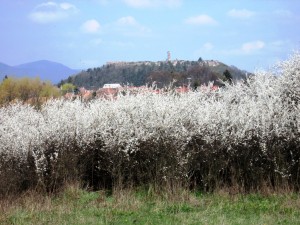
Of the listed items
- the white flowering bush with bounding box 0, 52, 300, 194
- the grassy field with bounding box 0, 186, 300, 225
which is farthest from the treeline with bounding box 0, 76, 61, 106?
the grassy field with bounding box 0, 186, 300, 225

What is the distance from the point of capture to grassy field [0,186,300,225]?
6.15m

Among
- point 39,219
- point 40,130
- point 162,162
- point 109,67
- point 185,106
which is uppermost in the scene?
point 109,67

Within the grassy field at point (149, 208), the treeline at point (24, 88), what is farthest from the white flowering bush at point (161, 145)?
the treeline at point (24, 88)

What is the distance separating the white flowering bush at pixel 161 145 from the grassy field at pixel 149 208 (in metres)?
0.49

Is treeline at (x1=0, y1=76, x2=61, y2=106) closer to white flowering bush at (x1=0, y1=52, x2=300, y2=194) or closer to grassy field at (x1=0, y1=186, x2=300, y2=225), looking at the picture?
white flowering bush at (x1=0, y1=52, x2=300, y2=194)

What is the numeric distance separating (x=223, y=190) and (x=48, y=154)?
12.6ft

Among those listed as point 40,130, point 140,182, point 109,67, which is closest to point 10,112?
point 40,130

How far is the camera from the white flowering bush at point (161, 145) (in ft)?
26.8

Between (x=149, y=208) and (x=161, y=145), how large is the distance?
1.75 metres

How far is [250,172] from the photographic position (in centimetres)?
820

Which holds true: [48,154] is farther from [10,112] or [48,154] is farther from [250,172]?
[250,172]

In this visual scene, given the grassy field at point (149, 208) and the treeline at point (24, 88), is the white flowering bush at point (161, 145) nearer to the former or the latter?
the grassy field at point (149, 208)

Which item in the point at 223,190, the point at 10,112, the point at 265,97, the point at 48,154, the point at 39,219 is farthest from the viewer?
the point at 10,112

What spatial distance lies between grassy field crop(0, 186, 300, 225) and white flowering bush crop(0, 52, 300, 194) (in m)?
0.49
